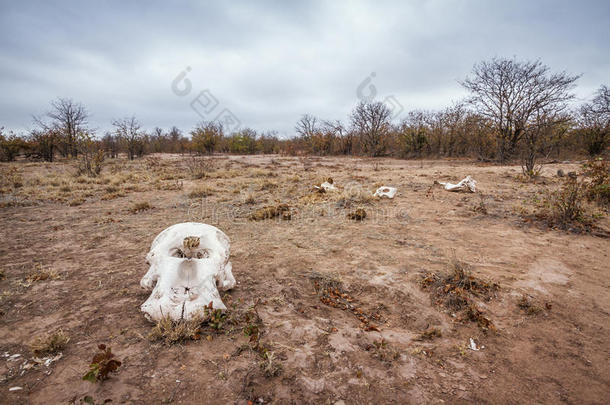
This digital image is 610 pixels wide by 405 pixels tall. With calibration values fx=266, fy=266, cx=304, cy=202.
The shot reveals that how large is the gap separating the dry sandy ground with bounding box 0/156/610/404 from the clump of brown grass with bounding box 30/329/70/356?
0.20 feet

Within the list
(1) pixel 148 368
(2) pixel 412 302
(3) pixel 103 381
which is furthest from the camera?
(2) pixel 412 302

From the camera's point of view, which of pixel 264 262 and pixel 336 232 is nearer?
pixel 264 262

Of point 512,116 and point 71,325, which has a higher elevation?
point 512,116

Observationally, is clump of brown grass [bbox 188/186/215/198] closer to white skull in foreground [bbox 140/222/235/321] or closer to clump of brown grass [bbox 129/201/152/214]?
clump of brown grass [bbox 129/201/152/214]

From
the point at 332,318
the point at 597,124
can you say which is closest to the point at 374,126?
the point at 597,124

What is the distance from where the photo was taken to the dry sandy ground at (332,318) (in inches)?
78.7

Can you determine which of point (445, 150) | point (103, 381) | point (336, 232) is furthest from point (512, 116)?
point (103, 381)

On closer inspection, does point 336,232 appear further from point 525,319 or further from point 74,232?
point 74,232

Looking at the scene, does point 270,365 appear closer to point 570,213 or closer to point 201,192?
point 570,213

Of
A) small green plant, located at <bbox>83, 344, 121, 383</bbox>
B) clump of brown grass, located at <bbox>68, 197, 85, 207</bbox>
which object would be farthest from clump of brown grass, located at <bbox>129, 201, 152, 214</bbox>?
small green plant, located at <bbox>83, 344, 121, 383</bbox>

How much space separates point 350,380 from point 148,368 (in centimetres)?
158

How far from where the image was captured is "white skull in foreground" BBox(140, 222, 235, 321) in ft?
8.29

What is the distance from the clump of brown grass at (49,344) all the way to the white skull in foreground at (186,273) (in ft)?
2.08

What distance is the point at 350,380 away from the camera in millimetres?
2088
